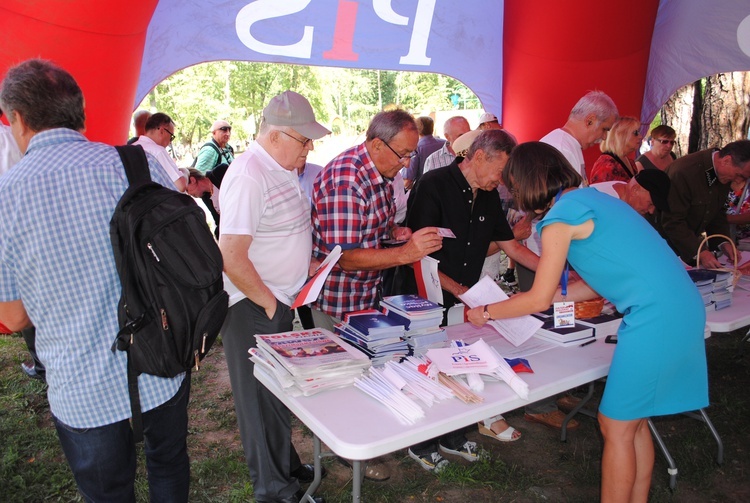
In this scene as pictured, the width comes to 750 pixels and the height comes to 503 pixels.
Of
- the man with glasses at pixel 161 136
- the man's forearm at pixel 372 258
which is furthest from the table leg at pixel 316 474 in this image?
the man with glasses at pixel 161 136

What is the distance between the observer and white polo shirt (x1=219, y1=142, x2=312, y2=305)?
1.98m

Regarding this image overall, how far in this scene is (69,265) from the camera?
1410mm

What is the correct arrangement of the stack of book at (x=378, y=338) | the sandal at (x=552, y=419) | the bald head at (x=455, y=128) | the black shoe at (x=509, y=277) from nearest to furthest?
1. the stack of book at (x=378, y=338)
2. the sandal at (x=552, y=419)
3. the bald head at (x=455, y=128)
4. the black shoe at (x=509, y=277)

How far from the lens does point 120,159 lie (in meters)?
1.50

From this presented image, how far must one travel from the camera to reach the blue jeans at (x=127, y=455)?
153 cm

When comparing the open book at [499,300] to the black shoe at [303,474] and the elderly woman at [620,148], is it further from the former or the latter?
the elderly woman at [620,148]

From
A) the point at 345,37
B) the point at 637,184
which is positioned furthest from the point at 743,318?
the point at 345,37

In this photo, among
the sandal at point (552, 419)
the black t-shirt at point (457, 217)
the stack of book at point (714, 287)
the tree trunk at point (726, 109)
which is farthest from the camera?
the tree trunk at point (726, 109)

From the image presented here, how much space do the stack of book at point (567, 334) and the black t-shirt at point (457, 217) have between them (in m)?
0.61

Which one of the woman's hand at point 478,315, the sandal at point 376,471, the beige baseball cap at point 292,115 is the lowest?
the sandal at point 376,471

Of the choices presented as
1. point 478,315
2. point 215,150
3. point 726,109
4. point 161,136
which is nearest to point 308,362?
point 478,315

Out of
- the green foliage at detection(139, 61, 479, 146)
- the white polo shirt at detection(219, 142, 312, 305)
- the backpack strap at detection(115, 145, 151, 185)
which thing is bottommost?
the white polo shirt at detection(219, 142, 312, 305)

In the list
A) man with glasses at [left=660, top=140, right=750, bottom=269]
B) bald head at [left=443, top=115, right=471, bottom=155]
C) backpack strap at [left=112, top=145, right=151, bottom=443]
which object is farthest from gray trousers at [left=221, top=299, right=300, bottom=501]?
bald head at [left=443, top=115, right=471, bottom=155]

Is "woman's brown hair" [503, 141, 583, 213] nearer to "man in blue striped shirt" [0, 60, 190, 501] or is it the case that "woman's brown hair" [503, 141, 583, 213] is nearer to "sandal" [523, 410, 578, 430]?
"man in blue striped shirt" [0, 60, 190, 501]
